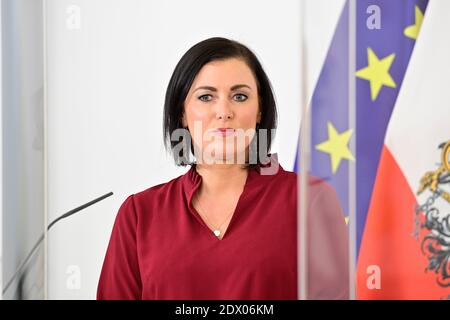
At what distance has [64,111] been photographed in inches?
38.7

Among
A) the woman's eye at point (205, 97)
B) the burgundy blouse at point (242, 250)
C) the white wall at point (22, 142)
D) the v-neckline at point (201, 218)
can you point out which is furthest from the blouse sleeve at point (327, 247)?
the white wall at point (22, 142)

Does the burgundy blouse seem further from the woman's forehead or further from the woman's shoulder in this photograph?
the woman's forehead

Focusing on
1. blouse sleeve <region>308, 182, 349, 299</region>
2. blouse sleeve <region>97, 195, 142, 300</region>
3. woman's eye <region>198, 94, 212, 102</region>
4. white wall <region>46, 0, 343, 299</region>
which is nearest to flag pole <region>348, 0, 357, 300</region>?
blouse sleeve <region>308, 182, 349, 299</region>

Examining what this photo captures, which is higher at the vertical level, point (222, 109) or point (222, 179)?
point (222, 109)

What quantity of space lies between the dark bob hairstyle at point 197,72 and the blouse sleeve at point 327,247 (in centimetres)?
13

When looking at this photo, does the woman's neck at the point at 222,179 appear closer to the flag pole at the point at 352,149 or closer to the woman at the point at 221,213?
the woman at the point at 221,213

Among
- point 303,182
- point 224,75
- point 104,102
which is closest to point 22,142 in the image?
point 104,102

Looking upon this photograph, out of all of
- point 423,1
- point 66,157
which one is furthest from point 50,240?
point 423,1

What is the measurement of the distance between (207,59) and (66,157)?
0.31 m

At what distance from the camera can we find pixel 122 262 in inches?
36.7

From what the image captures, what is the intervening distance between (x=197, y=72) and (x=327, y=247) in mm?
355

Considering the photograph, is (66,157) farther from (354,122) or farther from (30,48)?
(354,122)

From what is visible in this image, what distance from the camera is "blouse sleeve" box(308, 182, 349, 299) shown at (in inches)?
34.1

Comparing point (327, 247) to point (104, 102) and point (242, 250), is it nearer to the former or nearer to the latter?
point (242, 250)
